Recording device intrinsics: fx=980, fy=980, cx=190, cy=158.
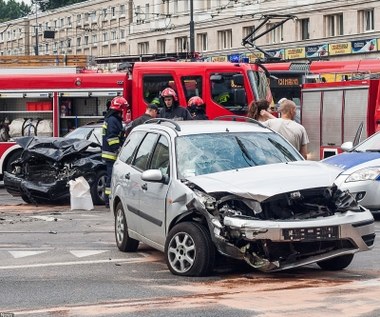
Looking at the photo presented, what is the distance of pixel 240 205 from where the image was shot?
9141mm

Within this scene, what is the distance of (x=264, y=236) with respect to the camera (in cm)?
874

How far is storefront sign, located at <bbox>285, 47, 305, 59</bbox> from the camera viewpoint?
5687 centimetres

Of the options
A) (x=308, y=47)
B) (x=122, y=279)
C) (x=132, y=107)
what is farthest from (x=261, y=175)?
(x=308, y=47)

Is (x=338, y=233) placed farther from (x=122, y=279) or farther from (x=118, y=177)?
(x=118, y=177)

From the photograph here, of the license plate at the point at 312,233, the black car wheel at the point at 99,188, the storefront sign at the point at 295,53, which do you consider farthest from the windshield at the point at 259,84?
the storefront sign at the point at 295,53

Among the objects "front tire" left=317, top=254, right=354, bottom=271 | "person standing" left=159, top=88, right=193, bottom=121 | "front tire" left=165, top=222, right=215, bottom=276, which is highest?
"person standing" left=159, top=88, right=193, bottom=121

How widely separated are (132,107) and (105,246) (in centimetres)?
1031

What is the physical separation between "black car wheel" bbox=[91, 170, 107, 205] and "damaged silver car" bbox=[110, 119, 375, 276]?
6881mm

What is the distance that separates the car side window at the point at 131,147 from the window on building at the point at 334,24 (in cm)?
4456

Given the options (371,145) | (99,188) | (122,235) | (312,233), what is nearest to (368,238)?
(312,233)

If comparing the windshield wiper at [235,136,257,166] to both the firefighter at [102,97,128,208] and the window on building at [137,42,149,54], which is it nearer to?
the firefighter at [102,97,128,208]

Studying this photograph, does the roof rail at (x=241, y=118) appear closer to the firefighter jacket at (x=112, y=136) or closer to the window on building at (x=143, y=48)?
the firefighter jacket at (x=112, y=136)

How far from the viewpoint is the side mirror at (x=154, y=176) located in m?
9.86

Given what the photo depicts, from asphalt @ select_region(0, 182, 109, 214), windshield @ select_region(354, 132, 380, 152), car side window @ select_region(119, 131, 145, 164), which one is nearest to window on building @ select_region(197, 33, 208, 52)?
asphalt @ select_region(0, 182, 109, 214)
